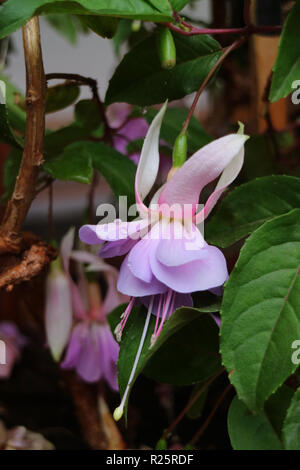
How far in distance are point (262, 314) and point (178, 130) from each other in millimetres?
292

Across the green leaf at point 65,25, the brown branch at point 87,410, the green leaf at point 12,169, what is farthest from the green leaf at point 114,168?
the green leaf at point 65,25

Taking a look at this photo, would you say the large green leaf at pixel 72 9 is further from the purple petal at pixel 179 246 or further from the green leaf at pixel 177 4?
the purple petal at pixel 179 246

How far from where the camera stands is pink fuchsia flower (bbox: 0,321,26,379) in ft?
2.90

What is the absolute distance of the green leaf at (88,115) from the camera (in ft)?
2.06

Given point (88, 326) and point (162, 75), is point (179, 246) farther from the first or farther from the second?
point (88, 326)

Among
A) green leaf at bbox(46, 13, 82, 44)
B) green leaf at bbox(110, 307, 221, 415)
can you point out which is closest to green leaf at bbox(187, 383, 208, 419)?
green leaf at bbox(110, 307, 221, 415)

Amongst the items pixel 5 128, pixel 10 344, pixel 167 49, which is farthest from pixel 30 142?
pixel 10 344

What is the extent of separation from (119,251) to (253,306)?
11 cm

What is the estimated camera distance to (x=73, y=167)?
512 millimetres

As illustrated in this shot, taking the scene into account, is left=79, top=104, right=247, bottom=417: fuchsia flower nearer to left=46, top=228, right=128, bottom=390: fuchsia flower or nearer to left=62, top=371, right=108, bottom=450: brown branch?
left=46, top=228, right=128, bottom=390: fuchsia flower

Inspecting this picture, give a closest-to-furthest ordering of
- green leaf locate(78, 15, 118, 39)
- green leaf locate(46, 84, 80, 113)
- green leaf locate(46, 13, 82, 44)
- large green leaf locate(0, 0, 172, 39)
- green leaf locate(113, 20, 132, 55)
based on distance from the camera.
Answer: large green leaf locate(0, 0, 172, 39) → green leaf locate(78, 15, 118, 39) → green leaf locate(46, 84, 80, 113) → green leaf locate(113, 20, 132, 55) → green leaf locate(46, 13, 82, 44)

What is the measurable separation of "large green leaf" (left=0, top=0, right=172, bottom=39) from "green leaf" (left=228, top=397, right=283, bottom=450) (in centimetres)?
32

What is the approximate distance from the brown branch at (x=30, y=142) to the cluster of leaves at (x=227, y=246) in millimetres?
28

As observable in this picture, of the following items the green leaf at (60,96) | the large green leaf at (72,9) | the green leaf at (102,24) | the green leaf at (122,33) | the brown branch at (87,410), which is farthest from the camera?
the green leaf at (122,33)
